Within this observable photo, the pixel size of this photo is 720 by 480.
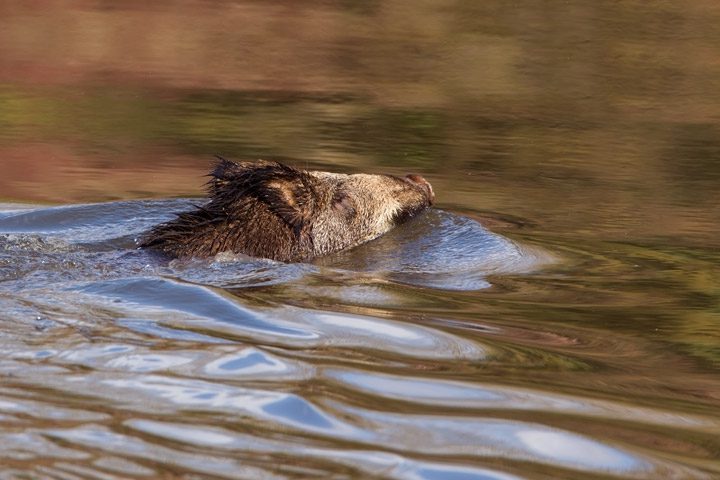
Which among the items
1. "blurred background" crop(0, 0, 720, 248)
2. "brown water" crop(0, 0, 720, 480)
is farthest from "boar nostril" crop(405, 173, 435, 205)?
"blurred background" crop(0, 0, 720, 248)

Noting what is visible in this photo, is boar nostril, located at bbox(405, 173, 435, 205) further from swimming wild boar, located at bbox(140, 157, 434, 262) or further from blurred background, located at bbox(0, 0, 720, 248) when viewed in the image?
blurred background, located at bbox(0, 0, 720, 248)

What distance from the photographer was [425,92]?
1577 centimetres

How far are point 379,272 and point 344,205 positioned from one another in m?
0.94

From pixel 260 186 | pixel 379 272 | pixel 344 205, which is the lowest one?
pixel 379 272

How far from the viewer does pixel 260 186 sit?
27.4 feet

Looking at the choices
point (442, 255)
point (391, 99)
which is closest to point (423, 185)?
point (442, 255)

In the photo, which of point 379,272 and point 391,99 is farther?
point 391,99

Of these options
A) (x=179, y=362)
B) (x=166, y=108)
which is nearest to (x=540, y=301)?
(x=179, y=362)

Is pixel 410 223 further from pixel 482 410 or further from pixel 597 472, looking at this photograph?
pixel 597 472

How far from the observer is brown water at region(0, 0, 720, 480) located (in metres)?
4.86

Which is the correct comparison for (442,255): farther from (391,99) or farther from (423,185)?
(391,99)

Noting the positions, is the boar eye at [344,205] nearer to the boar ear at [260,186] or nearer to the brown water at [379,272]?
the brown water at [379,272]

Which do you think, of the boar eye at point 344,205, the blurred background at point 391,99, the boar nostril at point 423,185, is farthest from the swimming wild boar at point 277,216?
the blurred background at point 391,99

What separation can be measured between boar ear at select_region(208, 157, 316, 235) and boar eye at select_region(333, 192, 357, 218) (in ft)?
1.80
